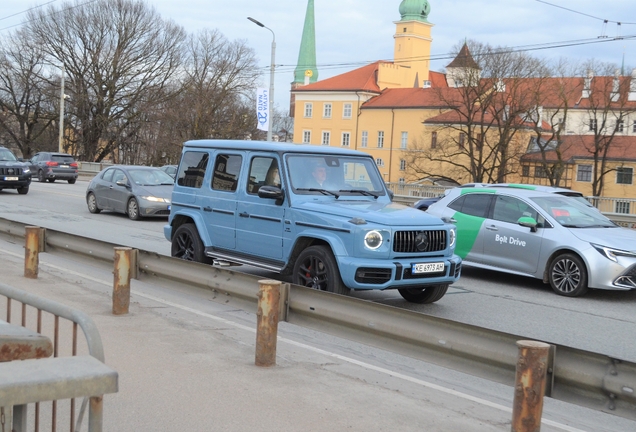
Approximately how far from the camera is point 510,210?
12.4m

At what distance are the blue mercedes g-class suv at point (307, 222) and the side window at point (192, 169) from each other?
14mm

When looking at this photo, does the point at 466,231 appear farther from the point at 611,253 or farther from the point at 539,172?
the point at 539,172

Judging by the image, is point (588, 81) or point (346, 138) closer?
point (588, 81)

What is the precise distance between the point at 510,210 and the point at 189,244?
16.1ft

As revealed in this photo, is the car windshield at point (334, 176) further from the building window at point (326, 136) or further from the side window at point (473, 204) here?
the building window at point (326, 136)

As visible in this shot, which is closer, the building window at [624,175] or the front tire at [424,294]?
the front tire at [424,294]

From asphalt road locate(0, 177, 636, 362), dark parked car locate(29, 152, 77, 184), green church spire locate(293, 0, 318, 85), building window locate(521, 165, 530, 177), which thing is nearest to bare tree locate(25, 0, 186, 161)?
dark parked car locate(29, 152, 77, 184)

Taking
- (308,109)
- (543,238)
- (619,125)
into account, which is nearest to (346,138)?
(308,109)

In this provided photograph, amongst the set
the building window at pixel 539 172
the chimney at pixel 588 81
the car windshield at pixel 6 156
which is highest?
the chimney at pixel 588 81

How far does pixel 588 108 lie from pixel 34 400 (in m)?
77.0

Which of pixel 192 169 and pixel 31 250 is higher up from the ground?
A: pixel 192 169

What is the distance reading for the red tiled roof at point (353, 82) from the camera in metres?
110

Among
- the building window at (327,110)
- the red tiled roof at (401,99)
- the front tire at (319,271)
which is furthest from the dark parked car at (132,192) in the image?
the building window at (327,110)

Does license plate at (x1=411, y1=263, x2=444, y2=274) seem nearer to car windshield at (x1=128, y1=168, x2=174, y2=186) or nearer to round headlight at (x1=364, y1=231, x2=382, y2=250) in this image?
round headlight at (x1=364, y1=231, x2=382, y2=250)
